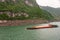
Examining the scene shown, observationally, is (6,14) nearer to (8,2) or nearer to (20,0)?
(8,2)

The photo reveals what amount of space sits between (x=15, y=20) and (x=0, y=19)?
9.02 m

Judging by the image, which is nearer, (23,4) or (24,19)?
(24,19)

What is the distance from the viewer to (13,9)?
416 feet

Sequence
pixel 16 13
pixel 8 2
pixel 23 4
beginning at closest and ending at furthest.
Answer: pixel 16 13
pixel 8 2
pixel 23 4

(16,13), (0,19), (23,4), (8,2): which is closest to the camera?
(0,19)

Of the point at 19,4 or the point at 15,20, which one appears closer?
the point at 15,20

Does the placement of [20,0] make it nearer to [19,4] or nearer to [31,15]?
[19,4]

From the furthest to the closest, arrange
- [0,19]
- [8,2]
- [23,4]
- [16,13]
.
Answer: [23,4]
[8,2]
[16,13]
[0,19]

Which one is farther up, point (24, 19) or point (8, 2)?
point (8, 2)

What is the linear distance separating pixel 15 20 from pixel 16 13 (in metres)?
6.74

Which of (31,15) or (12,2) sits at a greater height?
(12,2)

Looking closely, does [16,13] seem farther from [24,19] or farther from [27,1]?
[27,1]

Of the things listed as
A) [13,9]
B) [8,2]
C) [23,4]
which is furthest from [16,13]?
[23,4]

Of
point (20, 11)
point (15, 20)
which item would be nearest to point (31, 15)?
point (20, 11)
